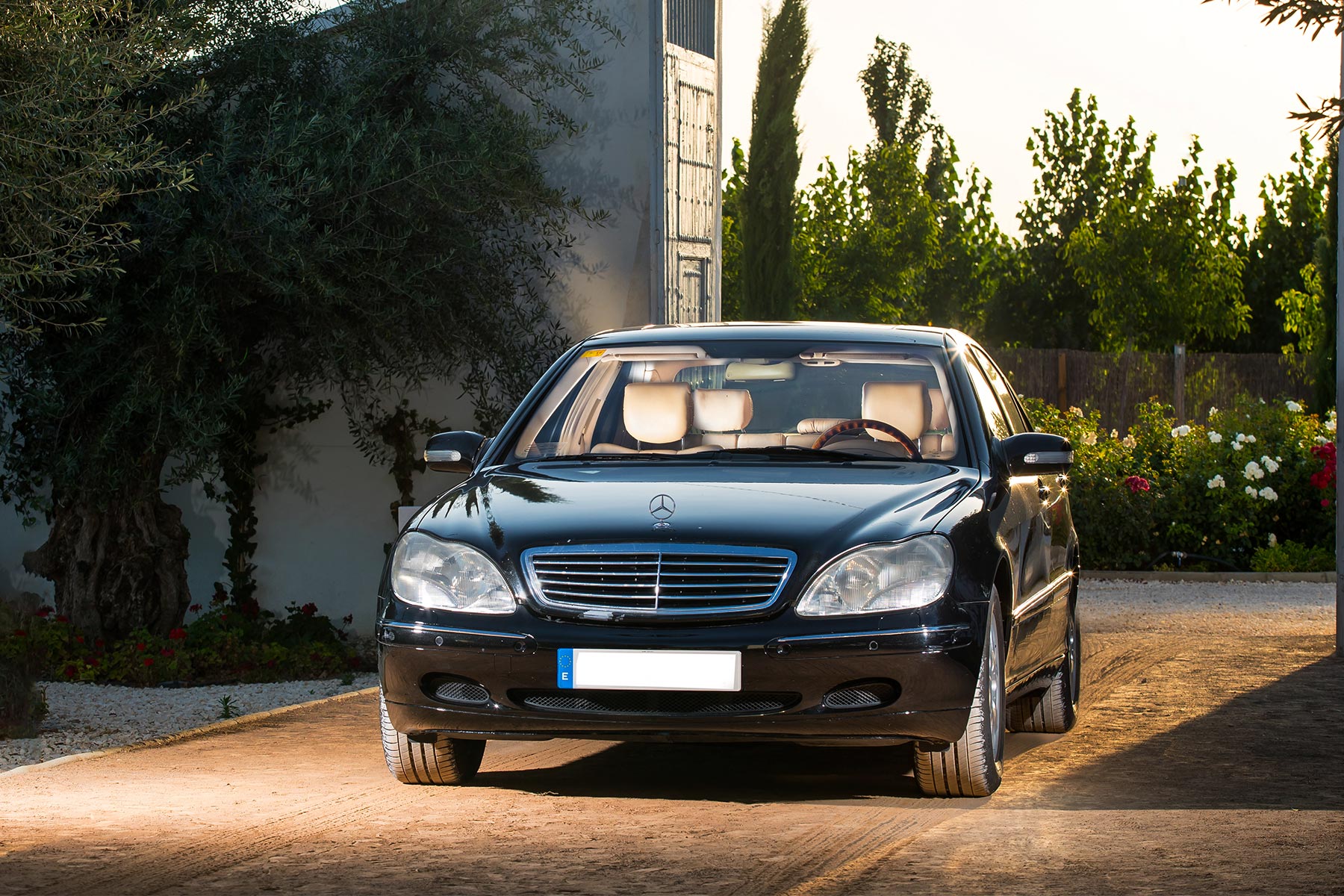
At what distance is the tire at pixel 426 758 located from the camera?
6438 mm

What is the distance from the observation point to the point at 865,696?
5.72m

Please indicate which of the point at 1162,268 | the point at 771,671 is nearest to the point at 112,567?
the point at 771,671

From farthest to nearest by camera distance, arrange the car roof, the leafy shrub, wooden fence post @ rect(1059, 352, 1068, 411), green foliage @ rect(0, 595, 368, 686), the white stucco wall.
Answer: wooden fence post @ rect(1059, 352, 1068, 411) < the white stucco wall < green foliage @ rect(0, 595, 368, 686) < the leafy shrub < the car roof

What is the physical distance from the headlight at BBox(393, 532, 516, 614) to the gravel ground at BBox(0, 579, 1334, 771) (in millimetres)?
3218

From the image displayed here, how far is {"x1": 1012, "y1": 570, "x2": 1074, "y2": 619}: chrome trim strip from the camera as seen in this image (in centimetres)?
662

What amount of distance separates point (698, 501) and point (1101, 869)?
1753mm

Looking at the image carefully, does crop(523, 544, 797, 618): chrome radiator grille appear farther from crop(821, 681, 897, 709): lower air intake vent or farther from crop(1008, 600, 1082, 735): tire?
crop(1008, 600, 1082, 735): tire

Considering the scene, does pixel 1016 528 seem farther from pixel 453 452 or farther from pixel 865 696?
pixel 453 452

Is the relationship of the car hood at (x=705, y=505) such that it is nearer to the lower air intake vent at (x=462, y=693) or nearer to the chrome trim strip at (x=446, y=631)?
the chrome trim strip at (x=446, y=631)

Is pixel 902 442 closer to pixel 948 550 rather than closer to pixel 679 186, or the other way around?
pixel 948 550

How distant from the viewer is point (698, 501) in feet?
19.7

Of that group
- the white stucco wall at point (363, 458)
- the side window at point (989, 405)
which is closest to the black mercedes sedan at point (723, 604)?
the side window at point (989, 405)

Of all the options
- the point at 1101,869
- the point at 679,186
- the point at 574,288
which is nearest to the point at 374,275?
the point at 574,288

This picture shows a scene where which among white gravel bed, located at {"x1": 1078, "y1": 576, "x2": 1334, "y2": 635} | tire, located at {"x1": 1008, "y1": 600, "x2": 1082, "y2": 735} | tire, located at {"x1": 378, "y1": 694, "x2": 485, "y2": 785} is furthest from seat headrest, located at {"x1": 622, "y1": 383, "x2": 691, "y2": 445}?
white gravel bed, located at {"x1": 1078, "y1": 576, "x2": 1334, "y2": 635}
